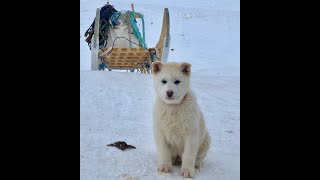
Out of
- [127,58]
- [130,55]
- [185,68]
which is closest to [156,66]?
[185,68]

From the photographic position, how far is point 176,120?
282cm

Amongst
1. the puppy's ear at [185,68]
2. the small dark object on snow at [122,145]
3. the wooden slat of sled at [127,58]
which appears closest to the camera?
the puppy's ear at [185,68]

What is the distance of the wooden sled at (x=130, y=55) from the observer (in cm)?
743

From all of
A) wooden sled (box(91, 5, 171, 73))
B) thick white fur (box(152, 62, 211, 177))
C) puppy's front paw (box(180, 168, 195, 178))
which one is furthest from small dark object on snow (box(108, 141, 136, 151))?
wooden sled (box(91, 5, 171, 73))

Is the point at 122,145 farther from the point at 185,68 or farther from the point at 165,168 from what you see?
the point at 185,68

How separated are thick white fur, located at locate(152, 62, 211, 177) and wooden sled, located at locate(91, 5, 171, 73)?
15.0ft

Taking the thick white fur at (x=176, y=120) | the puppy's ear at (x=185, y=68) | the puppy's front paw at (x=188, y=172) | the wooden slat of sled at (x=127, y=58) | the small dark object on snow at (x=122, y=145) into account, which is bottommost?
the puppy's front paw at (x=188, y=172)

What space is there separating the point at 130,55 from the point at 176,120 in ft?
16.5

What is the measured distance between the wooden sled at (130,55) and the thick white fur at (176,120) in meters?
4.59

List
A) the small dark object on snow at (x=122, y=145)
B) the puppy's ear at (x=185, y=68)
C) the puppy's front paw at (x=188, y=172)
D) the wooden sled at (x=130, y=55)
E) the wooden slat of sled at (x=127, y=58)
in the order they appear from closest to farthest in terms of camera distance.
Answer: the puppy's front paw at (x=188, y=172), the puppy's ear at (x=185, y=68), the small dark object on snow at (x=122, y=145), the wooden sled at (x=130, y=55), the wooden slat of sled at (x=127, y=58)

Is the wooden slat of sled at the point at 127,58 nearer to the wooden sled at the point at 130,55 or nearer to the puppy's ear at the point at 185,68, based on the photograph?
the wooden sled at the point at 130,55

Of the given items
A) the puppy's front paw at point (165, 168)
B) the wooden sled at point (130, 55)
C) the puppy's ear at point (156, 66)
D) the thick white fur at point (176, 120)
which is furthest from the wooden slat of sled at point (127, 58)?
the puppy's front paw at point (165, 168)
